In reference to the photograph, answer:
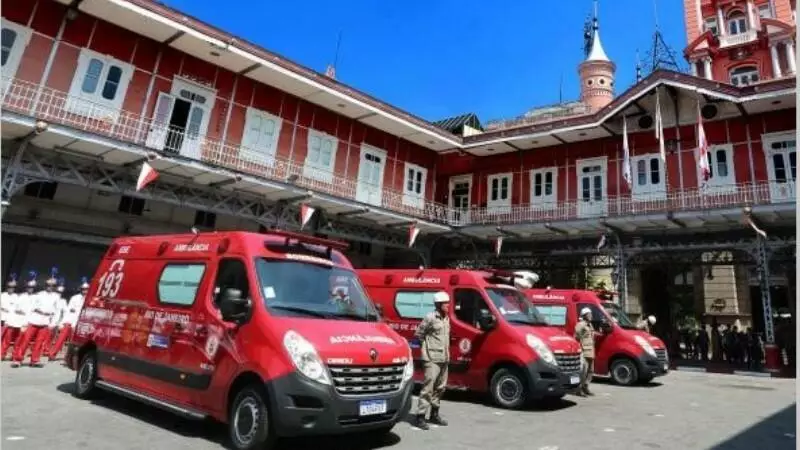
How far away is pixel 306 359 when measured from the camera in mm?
4914

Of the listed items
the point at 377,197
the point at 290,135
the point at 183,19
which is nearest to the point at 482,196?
the point at 377,197

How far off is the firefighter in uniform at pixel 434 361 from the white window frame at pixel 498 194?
17318 mm

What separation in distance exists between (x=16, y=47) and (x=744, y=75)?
128 ft

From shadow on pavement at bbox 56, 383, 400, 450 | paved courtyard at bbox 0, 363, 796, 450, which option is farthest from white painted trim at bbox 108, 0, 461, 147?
shadow on pavement at bbox 56, 383, 400, 450

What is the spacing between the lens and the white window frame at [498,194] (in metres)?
23.9

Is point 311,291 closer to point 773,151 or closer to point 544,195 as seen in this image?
point 544,195

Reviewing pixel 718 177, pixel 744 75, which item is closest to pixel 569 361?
pixel 718 177

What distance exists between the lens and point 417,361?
32.4ft

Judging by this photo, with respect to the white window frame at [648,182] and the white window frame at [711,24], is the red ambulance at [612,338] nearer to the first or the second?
the white window frame at [648,182]

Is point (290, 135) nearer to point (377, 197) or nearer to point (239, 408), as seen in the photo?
point (377, 197)

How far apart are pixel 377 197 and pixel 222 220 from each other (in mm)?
6406

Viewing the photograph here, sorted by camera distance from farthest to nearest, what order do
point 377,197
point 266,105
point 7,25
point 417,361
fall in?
1. point 377,197
2. point 266,105
3. point 7,25
4. point 417,361

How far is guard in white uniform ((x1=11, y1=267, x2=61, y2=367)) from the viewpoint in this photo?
10656 millimetres

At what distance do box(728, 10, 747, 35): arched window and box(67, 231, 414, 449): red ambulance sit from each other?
1538 inches
